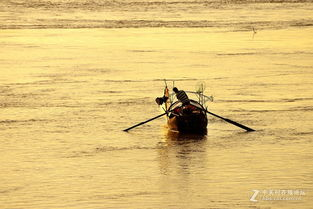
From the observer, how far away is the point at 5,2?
2291 inches

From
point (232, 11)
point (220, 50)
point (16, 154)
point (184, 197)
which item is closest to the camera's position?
point (184, 197)

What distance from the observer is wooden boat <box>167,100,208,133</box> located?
23.2 metres

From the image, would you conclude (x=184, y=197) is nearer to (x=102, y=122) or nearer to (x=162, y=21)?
(x=102, y=122)

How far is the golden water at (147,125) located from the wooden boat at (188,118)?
0.96 feet

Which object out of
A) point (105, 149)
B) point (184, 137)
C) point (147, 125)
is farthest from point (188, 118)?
point (147, 125)

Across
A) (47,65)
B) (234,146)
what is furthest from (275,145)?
(47,65)

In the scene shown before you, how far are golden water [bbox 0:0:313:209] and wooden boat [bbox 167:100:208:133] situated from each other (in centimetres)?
29

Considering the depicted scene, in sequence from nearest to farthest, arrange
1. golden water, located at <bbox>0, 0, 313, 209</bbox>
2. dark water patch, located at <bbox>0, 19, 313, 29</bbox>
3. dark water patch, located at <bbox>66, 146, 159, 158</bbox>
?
golden water, located at <bbox>0, 0, 313, 209</bbox>
dark water patch, located at <bbox>66, 146, 159, 158</bbox>
dark water patch, located at <bbox>0, 19, 313, 29</bbox>

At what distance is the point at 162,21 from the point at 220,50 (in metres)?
11.2

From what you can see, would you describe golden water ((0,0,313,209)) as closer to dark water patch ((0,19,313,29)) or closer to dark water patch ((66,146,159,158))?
dark water patch ((66,146,159,158))

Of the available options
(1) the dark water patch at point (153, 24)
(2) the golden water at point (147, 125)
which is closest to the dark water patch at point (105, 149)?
(2) the golden water at point (147, 125)

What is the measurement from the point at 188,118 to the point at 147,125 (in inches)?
86.2

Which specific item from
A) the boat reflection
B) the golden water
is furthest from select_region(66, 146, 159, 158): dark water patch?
the boat reflection

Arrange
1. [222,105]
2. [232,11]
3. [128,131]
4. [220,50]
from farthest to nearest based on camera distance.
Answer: [232,11] < [220,50] < [222,105] < [128,131]
